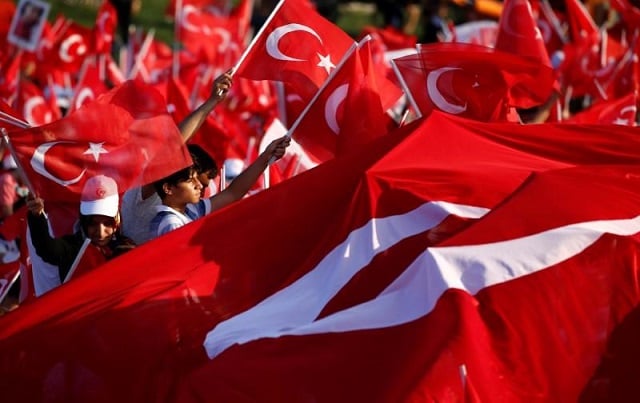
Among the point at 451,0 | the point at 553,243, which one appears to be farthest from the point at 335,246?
the point at 451,0

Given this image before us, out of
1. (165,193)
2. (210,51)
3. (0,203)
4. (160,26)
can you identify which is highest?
(165,193)

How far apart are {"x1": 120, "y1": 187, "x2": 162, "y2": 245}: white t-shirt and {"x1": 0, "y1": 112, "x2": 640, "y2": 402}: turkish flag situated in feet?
2.23

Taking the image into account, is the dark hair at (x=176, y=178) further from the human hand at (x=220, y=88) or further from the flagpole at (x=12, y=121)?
the flagpole at (x=12, y=121)

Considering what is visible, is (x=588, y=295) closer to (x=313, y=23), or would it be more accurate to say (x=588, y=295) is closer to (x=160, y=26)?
(x=313, y=23)

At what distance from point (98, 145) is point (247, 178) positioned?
0.67 m

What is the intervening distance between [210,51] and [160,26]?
29.2ft

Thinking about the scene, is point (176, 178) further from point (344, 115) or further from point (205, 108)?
point (344, 115)

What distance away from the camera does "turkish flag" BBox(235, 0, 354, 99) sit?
677 cm

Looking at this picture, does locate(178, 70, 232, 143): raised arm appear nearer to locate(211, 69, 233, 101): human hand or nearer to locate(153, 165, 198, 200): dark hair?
locate(211, 69, 233, 101): human hand

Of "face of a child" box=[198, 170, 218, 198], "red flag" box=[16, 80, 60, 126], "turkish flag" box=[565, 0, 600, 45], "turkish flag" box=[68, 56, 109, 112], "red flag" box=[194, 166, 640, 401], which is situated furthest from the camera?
"turkish flag" box=[565, 0, 600, 45]

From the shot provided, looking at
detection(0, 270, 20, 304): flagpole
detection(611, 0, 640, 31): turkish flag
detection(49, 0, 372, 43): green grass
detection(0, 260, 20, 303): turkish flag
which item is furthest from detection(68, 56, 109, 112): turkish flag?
detection(49, 0, 372, 43): green grass

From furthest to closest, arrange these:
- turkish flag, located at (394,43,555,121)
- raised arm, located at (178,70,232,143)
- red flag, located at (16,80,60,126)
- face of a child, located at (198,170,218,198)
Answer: red flag, located at (16,80,60,126), turkish flag, located at (394,43,555,121), raised arm, located at (178,70,232,143), face of a child, located at (198,170,218,198)

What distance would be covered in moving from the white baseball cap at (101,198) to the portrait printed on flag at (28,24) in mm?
6580

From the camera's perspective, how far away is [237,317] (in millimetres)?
5012
